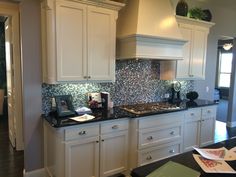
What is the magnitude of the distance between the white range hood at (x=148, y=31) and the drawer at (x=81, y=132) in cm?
115

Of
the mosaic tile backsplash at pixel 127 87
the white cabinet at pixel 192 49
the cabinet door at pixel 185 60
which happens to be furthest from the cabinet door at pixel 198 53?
the mosaic tile backsplash at pixel 127 87

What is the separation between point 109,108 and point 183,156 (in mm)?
1839

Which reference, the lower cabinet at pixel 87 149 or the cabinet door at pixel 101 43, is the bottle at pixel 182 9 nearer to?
the cabinet door at pixel 101 43

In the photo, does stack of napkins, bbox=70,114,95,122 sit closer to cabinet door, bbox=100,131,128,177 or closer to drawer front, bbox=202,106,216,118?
cabinet door, bbox=100,131,128,177

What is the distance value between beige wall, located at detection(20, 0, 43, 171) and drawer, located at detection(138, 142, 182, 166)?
4.70 feet

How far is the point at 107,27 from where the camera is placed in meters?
2.92

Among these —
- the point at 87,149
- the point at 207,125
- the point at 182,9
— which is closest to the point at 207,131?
the point at 207,125

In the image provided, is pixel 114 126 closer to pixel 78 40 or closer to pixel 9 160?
pixel 78 40

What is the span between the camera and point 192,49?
3846mm

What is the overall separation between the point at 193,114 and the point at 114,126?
1.62 metres

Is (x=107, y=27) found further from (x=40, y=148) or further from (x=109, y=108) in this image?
(x=40, y=148)

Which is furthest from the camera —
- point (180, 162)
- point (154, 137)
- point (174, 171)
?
point (154, 137)

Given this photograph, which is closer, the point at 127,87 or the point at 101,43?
the point at 101,43

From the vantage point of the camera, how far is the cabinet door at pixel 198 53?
12.7 feet
